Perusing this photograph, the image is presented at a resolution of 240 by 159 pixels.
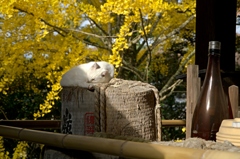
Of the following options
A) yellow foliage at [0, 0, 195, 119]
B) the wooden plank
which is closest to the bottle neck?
the wooden plank

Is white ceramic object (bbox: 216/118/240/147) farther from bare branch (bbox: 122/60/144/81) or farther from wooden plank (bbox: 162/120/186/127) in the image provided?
bare branch (bbox: 122/60/144/81)

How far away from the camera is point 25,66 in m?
3.13

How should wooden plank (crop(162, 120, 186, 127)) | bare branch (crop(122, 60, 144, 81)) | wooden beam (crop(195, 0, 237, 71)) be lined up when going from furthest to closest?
1. bare branch (crop(122, 60, 144, 81))
2. wooden beam (crop(195, 0, 237, 71))
3. wooden plank (crop(162, 120, 186, 127))

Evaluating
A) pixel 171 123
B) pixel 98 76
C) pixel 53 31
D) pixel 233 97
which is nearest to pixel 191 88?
pixel 233 97

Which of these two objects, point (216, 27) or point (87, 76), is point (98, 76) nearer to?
point (87, 76)

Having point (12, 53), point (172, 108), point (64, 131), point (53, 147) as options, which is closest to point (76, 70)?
point (64, 131)

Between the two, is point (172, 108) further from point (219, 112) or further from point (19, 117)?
point (219, 112)

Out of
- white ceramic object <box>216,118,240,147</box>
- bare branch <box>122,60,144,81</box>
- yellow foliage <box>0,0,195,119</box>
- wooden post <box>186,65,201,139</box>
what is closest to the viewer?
white ceramic object <box>216,118,240,147</box>

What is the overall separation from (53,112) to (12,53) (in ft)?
4.08

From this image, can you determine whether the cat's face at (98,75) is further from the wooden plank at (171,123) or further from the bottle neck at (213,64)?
the wooden plank at (171,123)

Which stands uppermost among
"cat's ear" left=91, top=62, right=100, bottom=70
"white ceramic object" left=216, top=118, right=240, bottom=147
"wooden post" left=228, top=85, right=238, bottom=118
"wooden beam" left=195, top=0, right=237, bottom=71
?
"wooden beam" left=195, top=0, right=237, bottom=71

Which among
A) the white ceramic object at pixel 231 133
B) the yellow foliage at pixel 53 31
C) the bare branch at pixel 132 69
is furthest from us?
the bare branch at pixel 132 69

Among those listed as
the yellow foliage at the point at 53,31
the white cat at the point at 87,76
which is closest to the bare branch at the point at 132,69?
the yellow foliage at the point at 53,31

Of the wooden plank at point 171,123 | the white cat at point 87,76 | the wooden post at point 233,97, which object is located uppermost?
the white cat at point 87,76
